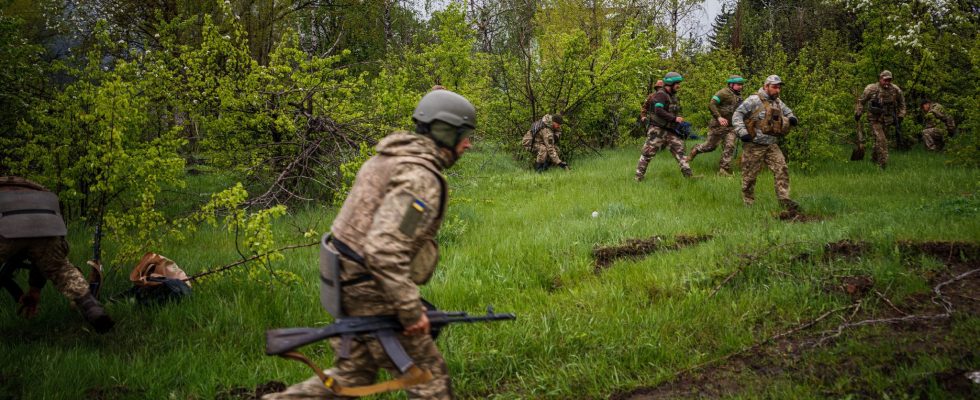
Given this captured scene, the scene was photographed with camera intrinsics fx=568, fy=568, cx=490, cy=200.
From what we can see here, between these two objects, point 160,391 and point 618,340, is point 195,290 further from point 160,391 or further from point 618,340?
point 618,340

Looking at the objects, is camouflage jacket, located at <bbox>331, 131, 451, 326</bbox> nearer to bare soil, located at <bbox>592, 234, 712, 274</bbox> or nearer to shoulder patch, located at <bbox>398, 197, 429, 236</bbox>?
shoulder patch, located at <bbox>398, 197, 429, 236</bbox>

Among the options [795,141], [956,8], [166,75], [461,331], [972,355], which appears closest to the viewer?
[972,355]

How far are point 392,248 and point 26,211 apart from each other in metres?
→ 3.90

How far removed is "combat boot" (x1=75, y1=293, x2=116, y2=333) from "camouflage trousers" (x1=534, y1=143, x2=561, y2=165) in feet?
33.8

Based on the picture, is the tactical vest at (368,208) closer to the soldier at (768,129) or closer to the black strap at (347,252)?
the black strap at (347,252)

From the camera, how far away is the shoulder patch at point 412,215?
2613 millimetres

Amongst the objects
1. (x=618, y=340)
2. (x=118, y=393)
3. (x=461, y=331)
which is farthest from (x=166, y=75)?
(x=618, y=340)

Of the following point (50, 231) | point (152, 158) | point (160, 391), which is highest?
point (152, 158)

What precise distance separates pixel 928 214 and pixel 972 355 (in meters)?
3.78

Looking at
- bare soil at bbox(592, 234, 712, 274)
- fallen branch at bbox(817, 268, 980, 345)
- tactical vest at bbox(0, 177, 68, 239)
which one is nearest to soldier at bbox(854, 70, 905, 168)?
bare soil at bbox(592, 234, 712, 274)

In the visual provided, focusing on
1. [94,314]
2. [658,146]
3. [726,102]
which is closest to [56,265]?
[94,314]

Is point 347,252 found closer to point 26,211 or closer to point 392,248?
point 392,248

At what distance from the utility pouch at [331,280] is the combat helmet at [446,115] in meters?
0.78

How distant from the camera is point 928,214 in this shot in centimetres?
650
